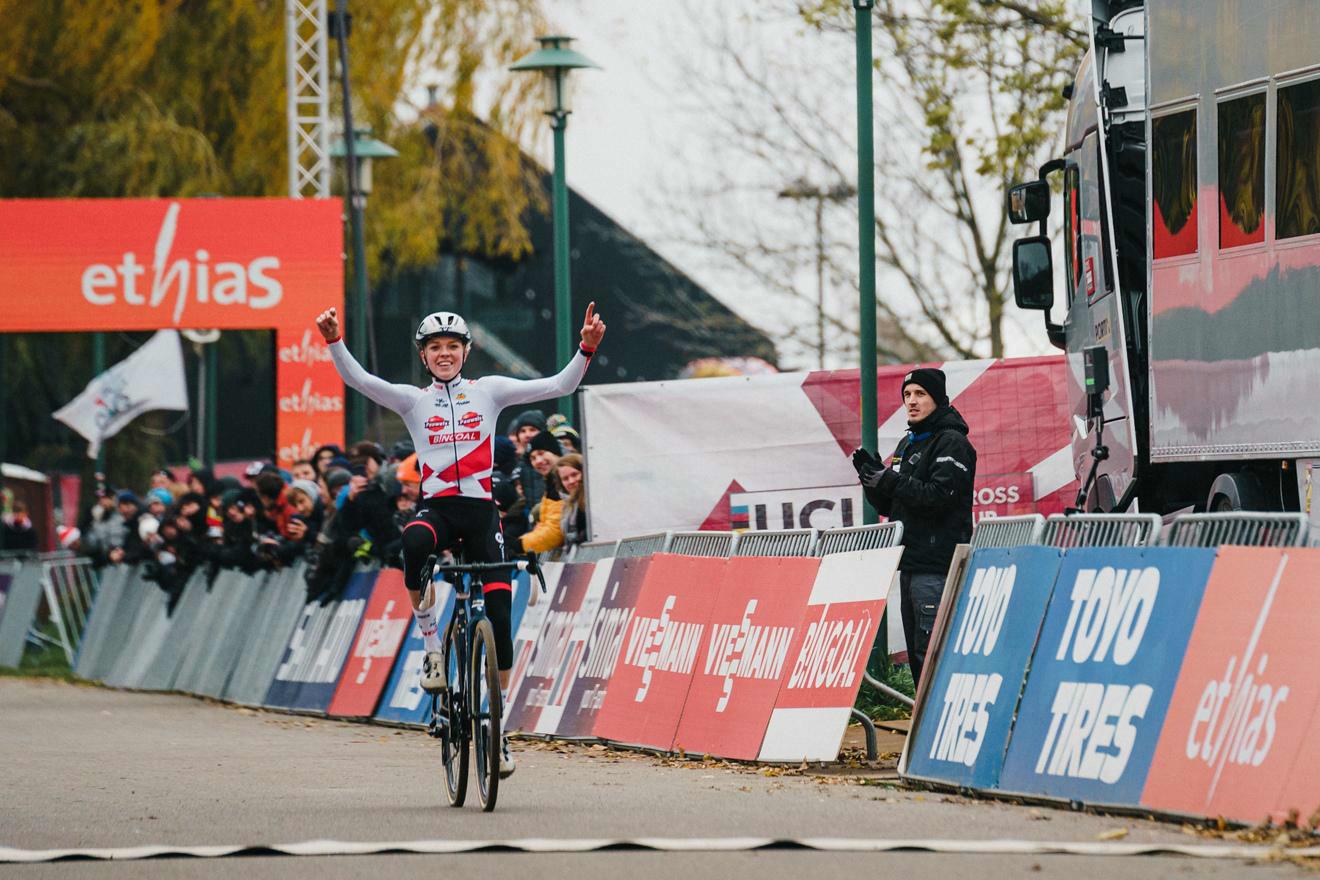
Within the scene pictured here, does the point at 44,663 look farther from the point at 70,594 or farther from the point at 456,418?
the point at 456,418

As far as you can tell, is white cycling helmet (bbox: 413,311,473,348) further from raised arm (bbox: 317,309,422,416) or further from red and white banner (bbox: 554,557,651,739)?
red and white banner (bbox: 554,557,651,739)

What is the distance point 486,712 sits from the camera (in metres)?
10.0

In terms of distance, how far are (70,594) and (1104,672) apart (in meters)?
21.2

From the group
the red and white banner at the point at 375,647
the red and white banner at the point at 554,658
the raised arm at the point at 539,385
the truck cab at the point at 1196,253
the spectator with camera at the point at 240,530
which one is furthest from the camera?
the spectator with camera at the point at 240,530

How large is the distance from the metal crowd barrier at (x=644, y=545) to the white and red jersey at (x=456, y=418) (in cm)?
337

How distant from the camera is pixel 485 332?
184 ft

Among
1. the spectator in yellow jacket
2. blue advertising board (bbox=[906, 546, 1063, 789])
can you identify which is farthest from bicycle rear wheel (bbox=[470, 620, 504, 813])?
the spectator in yellow jacket

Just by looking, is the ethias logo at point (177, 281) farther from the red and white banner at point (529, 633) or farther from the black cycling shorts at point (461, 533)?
the black cycling shorts at point (461, 533)

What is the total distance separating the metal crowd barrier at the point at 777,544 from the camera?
12477 mm

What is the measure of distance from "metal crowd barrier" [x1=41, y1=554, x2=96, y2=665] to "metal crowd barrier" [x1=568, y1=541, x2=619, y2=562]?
13.7 meters

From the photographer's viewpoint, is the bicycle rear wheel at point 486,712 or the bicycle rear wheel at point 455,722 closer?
the bicycle rear wheel at point 486,712

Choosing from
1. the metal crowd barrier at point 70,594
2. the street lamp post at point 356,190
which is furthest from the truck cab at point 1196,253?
the metal crowd barrier at point 70,594

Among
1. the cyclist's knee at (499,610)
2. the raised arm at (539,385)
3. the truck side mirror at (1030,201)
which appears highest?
the truck side mirror at (1030,201)

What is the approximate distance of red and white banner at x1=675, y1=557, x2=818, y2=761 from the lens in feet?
39.8
